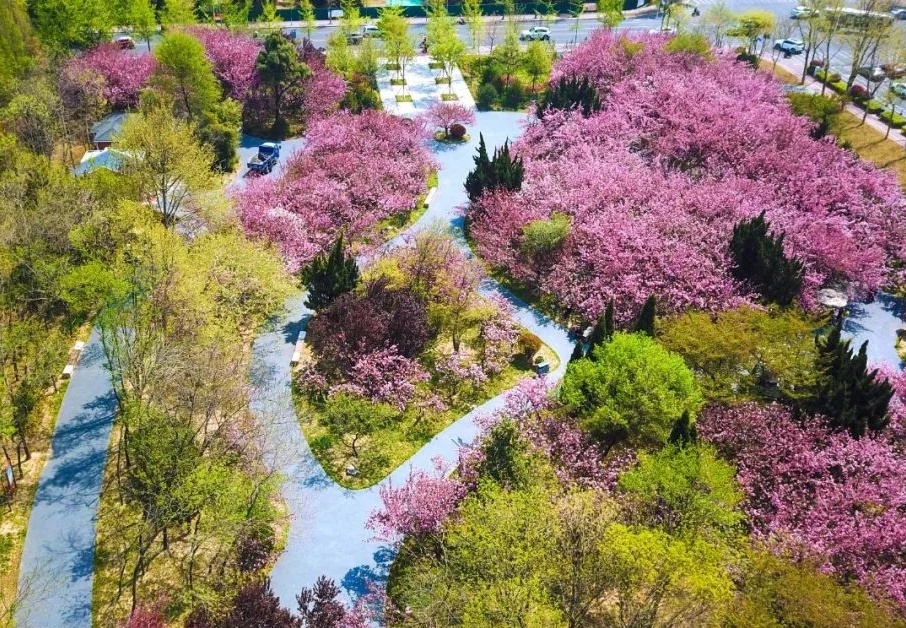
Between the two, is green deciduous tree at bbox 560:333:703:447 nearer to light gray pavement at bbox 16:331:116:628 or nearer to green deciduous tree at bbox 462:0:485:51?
light gray pavement at bbox 16:331:116:628

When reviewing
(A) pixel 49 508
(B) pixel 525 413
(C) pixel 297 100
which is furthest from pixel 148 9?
(B) pixel 525 413

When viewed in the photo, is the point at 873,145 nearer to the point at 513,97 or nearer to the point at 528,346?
the point at 513,97

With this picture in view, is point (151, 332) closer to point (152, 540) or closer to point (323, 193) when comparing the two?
point (152, 540)

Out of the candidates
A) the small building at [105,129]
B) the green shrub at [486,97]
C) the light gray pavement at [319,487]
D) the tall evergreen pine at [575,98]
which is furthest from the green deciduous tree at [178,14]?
the light gray pavement at [319,487]

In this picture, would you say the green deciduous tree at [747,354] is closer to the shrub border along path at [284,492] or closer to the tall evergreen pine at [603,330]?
the tall evergreen pine at [603,330]

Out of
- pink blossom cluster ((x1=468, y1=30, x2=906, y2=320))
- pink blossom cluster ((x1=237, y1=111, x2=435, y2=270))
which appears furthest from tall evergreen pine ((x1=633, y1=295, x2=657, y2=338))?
pink blossom cluster ((x1=237, y1=111, x2=435, y2=270))

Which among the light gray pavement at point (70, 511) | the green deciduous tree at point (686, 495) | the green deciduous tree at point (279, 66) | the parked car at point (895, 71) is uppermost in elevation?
the green deciduous tree at point (279, 66)
